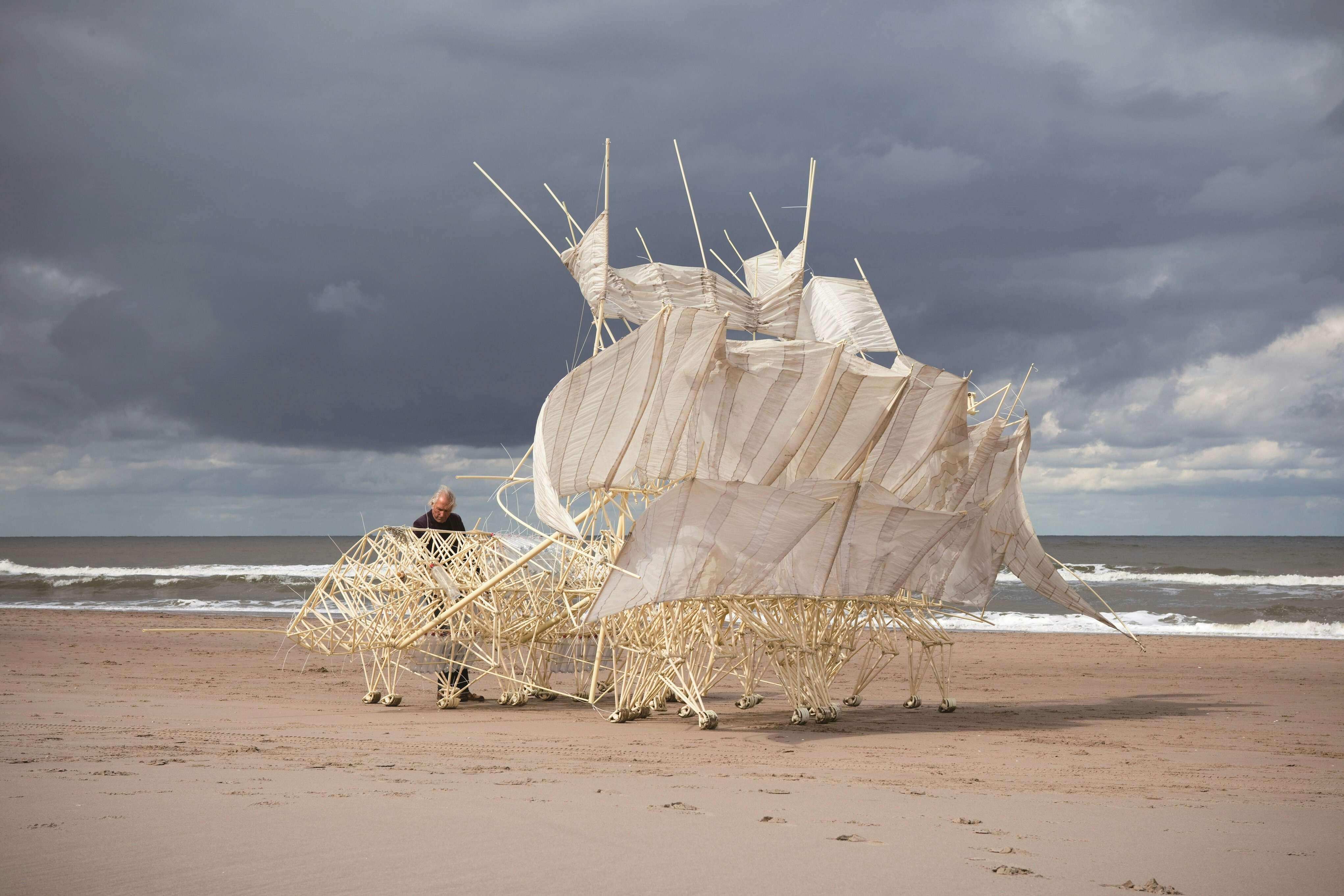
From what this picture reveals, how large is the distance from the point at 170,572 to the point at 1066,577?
110 feet

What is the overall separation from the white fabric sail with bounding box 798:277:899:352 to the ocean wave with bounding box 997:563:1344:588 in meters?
22.2

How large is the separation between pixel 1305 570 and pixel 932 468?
3608 cm

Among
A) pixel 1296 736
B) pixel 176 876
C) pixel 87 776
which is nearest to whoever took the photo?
pixel 176 876

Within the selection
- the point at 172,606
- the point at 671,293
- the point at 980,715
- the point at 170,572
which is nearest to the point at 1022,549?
the point at 980,715

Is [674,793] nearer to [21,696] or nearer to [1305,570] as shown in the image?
[21,696]

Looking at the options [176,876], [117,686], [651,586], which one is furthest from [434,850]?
[117,686]

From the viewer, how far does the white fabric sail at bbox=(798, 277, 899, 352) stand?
8656 mm

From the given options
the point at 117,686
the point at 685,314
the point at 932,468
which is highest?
the point at 685,314

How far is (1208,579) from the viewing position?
32.8m

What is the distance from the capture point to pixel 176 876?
3.55m

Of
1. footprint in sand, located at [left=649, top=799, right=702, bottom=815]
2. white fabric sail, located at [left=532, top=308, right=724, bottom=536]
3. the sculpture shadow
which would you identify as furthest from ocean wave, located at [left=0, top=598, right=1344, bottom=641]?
footprint in sand, located at [left=649, top=799, right=702, bottom=815]

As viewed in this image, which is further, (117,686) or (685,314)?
(117,686)

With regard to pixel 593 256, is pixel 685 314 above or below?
below

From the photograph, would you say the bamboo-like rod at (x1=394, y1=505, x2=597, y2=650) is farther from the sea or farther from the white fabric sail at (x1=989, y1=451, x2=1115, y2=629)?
the white fabric sail at (x1=989, y1=451, x2=1115, y2=629)
